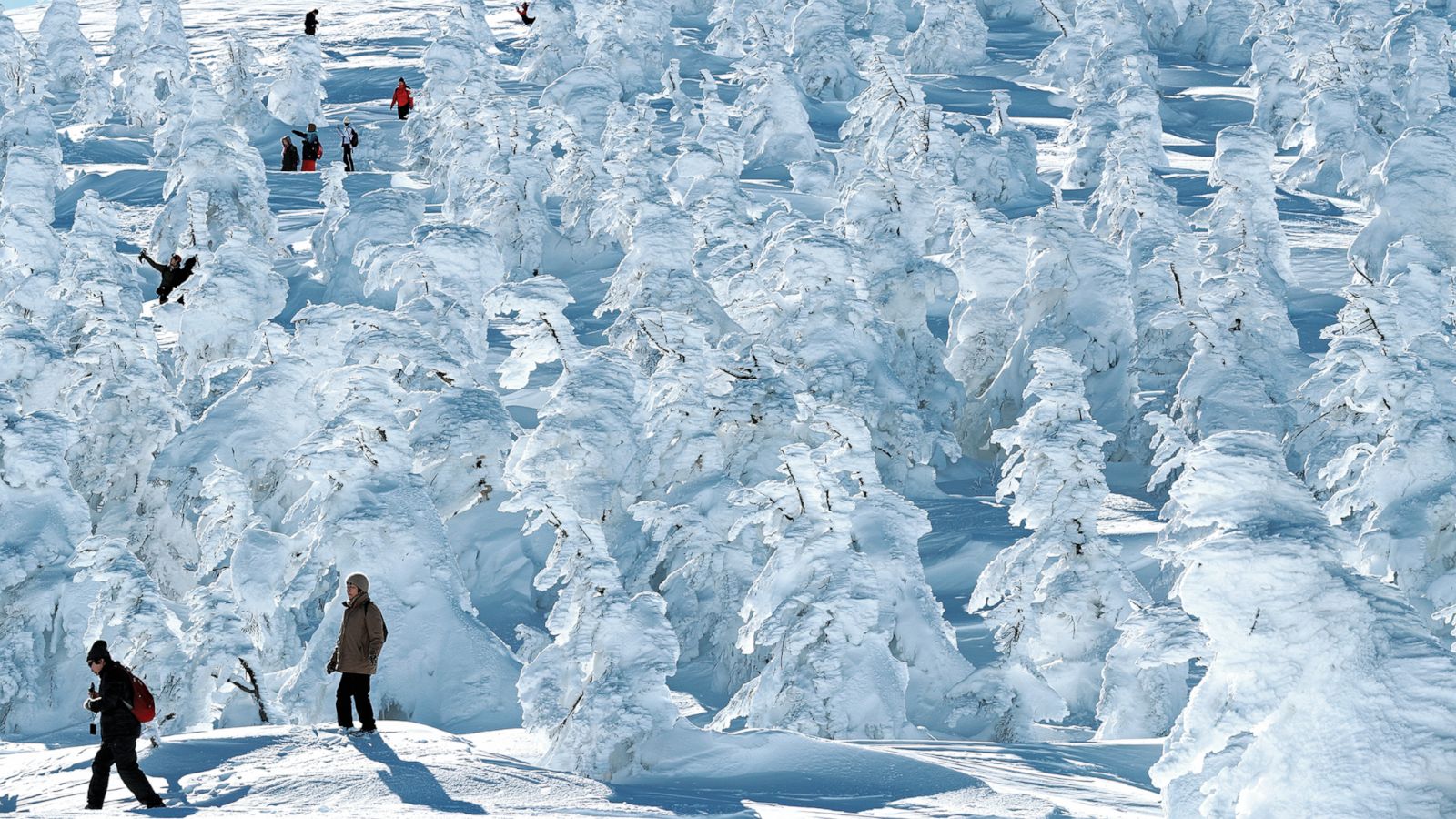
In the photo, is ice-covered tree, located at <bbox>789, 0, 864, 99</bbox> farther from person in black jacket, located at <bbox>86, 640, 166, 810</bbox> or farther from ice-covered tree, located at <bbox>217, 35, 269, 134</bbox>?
person in black jacket, located at <bbox>86, 640, 166, 810</bbox>

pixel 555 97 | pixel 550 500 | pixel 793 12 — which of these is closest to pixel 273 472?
pixel 550 500

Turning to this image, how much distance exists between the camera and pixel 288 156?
41812 mm

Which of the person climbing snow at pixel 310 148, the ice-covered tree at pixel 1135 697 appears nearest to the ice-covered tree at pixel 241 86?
the person climbing snow at pixel 310 148

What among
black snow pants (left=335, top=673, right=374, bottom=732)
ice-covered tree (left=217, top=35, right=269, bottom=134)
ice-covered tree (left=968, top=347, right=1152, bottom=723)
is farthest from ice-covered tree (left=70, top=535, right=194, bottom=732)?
ice-covered tree (left=217, top=35, right=269, bottom=134)

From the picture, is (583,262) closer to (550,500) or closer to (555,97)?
(555,97)

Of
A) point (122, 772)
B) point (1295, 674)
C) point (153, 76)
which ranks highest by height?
point (153, 76)

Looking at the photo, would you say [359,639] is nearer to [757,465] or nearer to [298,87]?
[757,465]

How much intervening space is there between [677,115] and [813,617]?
31.5m

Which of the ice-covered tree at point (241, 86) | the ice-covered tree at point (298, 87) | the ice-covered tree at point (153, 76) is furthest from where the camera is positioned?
the ice-covered tree at point (153, 76)

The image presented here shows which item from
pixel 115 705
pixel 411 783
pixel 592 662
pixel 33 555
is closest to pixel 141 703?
pixel 115 705

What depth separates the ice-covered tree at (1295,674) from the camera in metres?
7.76

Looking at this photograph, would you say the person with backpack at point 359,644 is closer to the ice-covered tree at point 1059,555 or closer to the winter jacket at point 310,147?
the ice-covered tree at point 1059,555

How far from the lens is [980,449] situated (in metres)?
27.8

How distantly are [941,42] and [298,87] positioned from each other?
21108 millimetres
